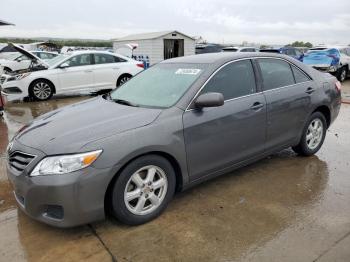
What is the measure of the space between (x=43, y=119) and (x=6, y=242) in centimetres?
127

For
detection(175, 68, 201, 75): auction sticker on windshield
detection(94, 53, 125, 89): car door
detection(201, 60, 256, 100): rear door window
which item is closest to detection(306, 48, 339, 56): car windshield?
detection(94, 53, 125, 89): car door

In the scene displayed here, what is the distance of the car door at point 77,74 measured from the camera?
419 inches

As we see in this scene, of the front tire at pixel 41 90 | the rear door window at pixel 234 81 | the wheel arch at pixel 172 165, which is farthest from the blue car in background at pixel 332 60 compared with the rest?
the wheel arch at pixel 172 165

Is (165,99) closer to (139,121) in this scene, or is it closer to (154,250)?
(139,121)

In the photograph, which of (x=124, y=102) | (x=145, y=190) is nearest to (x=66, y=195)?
(x=145, y=190)

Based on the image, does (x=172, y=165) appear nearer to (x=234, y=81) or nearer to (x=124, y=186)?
(x=124, y=186)

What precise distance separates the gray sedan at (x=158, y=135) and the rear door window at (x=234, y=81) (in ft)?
0.04

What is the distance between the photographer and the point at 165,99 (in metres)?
3.55

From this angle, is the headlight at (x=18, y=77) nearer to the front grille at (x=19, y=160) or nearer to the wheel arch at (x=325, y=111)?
the front grille at (x=19, y=160)

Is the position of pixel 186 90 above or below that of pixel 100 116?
above

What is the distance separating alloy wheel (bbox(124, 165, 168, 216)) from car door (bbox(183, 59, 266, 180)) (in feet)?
1.14

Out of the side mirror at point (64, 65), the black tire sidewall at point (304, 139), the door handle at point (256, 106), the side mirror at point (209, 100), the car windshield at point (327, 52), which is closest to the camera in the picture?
the side mirror at point (209, 100)

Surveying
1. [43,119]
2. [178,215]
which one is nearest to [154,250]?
[178,215]

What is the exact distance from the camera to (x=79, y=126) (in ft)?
10.3
